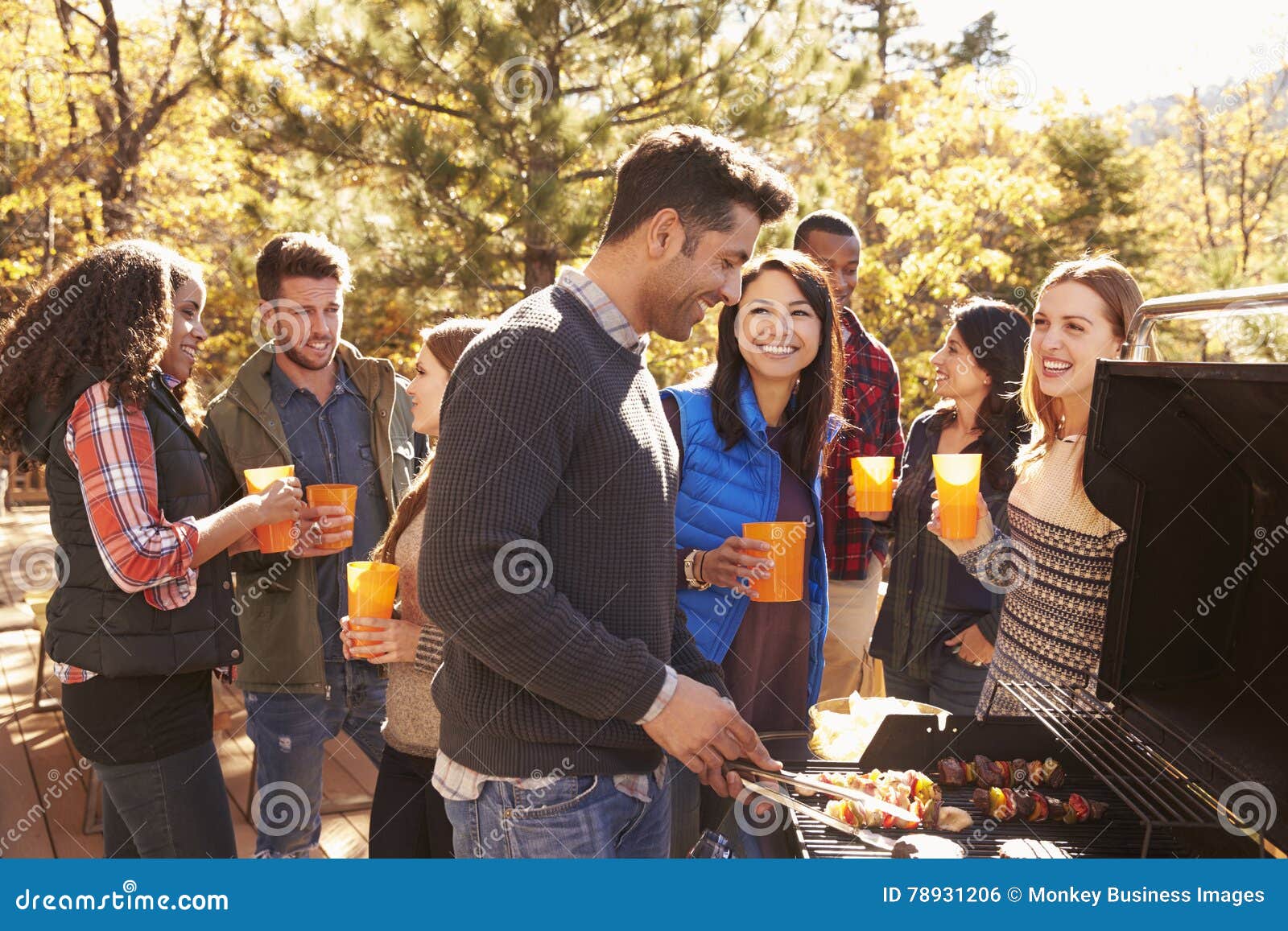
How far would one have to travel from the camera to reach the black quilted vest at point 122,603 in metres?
2.35

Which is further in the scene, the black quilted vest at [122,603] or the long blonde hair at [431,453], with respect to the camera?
the long blonde hair at [431,453]

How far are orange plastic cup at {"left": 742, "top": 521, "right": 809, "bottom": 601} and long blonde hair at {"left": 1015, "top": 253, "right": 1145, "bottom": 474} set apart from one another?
1.91 ft

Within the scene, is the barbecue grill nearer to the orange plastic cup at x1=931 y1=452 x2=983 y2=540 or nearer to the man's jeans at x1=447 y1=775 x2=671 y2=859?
the man's jeans at x1=447 y1=775 x2=671 y2=859

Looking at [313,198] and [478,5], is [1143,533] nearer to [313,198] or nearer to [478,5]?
[478,5]

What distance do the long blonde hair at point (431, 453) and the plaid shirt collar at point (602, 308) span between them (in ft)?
2.56

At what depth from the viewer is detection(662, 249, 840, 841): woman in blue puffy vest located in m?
2.76

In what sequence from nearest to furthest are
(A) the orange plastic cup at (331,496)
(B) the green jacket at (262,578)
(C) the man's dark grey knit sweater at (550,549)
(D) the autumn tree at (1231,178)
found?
(C) the man's dark grey knit sweater at (550,549)
(A) the orange plastic cup at (331,496)
(B) the green jacket at (262,578)
(D) the autumn tree at (1231,178)

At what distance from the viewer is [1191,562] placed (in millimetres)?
2029

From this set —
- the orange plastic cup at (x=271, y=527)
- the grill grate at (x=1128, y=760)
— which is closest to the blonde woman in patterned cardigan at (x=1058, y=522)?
the grill grate at (x=1128, y=760)

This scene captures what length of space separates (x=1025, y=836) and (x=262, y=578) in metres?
2.18

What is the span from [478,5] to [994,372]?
714 centimetres

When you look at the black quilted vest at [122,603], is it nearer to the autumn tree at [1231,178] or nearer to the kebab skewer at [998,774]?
the kebab skewer at [998,774]

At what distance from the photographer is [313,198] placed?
984 cm

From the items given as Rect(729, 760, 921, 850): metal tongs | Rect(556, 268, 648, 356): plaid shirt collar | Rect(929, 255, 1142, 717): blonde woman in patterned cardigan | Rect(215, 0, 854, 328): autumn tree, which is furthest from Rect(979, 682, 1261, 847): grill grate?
Rect(215, 0, 854, 328): autumn tree
